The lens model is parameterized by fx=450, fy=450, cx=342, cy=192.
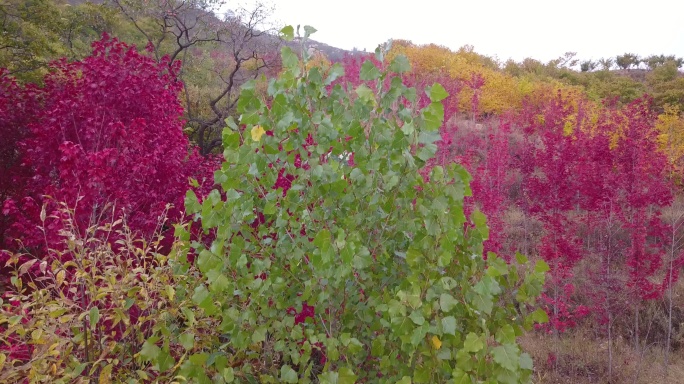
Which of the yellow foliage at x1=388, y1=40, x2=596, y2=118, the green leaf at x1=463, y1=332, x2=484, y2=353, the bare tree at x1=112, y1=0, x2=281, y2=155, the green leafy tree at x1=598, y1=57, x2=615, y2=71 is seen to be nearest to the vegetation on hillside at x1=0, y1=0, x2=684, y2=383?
the green leaf at x1=463, y1=332, x2=484, y2=353

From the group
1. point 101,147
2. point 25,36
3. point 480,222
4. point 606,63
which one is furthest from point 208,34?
point 606,63

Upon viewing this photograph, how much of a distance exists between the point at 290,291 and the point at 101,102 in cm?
324

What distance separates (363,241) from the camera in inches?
75.8

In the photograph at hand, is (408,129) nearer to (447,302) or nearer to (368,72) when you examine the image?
(368,72)

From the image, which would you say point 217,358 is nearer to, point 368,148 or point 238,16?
point 368,148

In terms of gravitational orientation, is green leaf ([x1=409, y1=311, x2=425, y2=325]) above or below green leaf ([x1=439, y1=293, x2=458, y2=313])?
below

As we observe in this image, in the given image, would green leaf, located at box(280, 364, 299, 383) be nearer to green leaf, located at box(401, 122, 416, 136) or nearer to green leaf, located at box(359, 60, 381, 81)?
green leaf, located at box(401, 122, 416, 136)

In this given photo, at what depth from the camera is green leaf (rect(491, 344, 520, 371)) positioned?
4.61ft

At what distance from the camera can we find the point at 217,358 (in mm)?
1868

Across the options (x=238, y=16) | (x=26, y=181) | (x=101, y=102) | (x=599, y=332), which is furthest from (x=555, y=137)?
(x=238, y=16)

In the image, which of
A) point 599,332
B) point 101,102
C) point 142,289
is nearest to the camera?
point 142,289

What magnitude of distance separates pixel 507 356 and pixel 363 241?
2.39 feet

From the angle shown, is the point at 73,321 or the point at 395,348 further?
the point at 73,321

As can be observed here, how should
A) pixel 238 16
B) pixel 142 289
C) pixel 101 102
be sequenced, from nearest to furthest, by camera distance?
pixel 142 289 → pixel 101 102 → pixel 238 16
